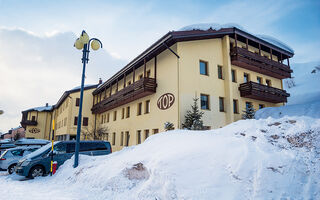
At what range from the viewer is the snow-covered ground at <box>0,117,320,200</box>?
438 centimetres

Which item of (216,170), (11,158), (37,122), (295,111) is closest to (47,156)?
(11,158)

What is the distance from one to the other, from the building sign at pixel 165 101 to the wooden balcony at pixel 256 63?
6.28 metres

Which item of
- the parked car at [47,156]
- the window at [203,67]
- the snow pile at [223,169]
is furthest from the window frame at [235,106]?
the parked car at [47,156]

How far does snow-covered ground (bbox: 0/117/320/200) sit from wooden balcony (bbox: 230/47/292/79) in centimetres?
1023

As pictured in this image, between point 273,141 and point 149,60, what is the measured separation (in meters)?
14.1

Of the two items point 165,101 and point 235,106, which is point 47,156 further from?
point 235,106

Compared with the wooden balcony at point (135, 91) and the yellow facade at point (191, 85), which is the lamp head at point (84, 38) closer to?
the yellow facade at point (191, 85)

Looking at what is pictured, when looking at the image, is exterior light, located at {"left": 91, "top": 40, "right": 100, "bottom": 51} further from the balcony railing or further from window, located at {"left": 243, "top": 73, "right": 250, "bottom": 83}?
the balcony railing

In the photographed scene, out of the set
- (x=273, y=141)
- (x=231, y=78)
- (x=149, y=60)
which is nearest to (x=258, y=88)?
(x=231, y=78)

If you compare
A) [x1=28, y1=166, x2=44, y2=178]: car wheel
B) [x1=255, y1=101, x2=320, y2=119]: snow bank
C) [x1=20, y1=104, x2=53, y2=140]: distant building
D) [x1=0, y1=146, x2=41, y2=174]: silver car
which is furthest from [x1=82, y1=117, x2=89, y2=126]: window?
[x1=255, y1=101, x2=320, y2=119]: snow bank

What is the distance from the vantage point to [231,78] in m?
16.8

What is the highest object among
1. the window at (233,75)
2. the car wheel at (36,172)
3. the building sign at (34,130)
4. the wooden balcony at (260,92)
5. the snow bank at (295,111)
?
the window at (233,75)

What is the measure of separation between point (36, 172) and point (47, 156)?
0.82m

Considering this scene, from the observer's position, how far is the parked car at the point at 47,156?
31.1 ft
